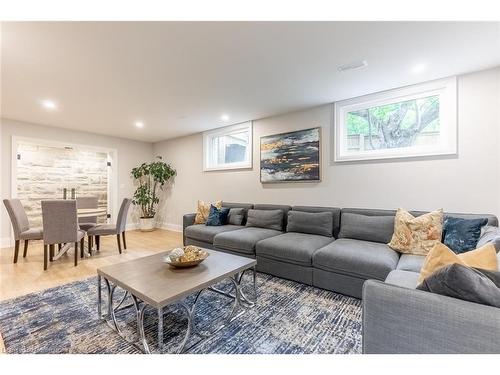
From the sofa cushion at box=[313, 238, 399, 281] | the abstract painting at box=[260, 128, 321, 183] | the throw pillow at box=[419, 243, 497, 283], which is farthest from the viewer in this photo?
the abstract painting at box=[260, 128, 321, 183]

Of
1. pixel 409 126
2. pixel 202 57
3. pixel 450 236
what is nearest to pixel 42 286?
pixel 202 57

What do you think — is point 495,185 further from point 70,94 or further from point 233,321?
point 70,94

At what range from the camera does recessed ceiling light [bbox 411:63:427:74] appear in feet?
7.81

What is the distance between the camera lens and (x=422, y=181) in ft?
9.19

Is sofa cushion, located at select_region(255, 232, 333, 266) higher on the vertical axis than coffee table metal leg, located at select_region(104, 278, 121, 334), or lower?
higher

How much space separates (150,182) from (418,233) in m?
6.07

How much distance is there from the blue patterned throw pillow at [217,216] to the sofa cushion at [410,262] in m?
2.63

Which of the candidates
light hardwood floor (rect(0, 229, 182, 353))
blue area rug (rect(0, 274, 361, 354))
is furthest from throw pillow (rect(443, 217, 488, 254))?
light hardwood floor (rect(0, 229, 182, 353))

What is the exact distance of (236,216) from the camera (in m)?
3.94

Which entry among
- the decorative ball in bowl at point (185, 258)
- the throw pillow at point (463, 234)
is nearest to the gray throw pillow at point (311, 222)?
the throw pillow at point (463, 234)

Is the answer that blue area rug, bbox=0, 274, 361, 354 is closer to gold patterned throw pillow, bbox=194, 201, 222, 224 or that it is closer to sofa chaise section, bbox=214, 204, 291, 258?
sofa chaise section, bbox=214, 204, 291, 258

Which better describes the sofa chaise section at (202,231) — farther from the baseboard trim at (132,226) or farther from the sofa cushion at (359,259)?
the baseboard trim at (132,226)

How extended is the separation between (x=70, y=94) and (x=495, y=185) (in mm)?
5273

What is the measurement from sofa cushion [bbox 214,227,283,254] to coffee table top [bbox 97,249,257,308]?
0.76 m
